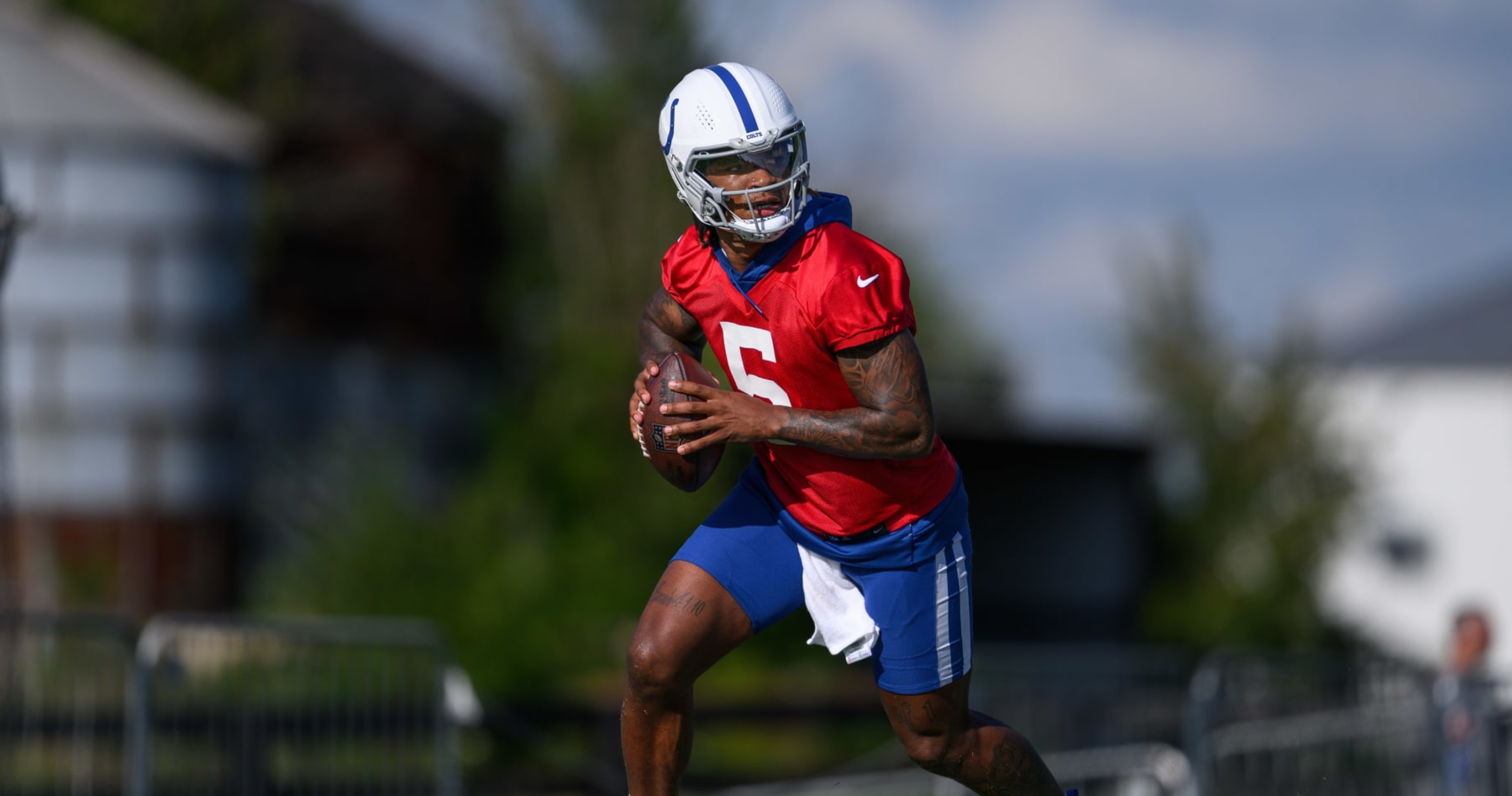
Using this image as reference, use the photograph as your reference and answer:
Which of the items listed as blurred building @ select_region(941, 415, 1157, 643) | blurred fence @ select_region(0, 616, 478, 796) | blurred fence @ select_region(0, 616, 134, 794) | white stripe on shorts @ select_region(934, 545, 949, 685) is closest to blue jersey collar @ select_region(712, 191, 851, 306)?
white stripe on shorts @ select_region(934, 545, 949, 685)

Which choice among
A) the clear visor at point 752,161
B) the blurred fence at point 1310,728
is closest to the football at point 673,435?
the clear visor at point 752,161

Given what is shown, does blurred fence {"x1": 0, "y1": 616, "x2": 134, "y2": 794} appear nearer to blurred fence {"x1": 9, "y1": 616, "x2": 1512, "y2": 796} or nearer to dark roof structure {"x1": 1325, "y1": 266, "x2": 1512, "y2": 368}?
blurred fence {"x1": 9, "y1": 616, "x2": 1512, "y2": 796}

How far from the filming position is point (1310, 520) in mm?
23344

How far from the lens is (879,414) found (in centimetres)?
491

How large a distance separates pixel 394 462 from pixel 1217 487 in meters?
12.0

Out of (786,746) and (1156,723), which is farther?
(786,746)

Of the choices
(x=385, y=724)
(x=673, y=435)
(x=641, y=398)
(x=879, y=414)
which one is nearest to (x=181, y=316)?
(x=385, y=724)

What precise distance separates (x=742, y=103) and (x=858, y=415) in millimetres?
971

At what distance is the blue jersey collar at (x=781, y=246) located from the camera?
16.5 feet

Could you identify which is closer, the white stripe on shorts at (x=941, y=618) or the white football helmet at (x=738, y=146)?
the white football helmet at (x=738, y=146)

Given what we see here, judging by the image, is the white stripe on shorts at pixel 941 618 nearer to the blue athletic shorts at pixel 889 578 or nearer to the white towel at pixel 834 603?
the blue athletic shorts at pixel 889 578

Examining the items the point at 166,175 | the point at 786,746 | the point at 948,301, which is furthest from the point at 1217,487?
the point at 948,301

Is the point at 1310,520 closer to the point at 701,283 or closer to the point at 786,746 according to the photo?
the point at 786,746

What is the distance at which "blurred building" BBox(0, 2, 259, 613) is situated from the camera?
18.0 m
